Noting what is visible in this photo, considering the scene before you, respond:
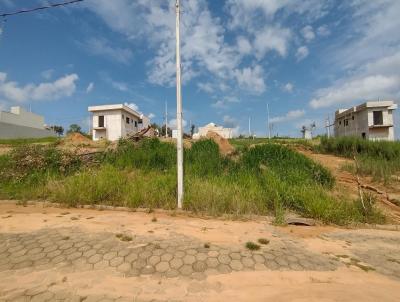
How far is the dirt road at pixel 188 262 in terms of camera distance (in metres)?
3.10

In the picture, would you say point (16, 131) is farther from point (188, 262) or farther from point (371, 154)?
point (188, 262)

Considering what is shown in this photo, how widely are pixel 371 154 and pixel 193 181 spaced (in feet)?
38.4

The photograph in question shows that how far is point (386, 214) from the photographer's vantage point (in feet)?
21.7

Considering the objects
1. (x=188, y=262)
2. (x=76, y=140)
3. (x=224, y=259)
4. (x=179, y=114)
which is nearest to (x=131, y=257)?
(x=188, y=262)

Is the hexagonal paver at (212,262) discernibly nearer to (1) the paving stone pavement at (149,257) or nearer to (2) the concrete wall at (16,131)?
(1) the paving stone pavement at (149,257)

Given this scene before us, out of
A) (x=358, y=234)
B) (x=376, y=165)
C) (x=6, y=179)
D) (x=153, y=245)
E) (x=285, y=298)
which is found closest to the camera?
(x=285, y=298)

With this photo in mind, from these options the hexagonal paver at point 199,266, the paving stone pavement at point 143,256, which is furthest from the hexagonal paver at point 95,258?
the hexagonal paver at point 199,266

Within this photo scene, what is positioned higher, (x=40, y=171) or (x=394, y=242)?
(x=40, y=171)

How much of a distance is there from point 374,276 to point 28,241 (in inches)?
210

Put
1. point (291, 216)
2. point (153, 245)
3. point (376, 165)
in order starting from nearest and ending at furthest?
point (153, 245) < point (291, 216) < point (376, 165)

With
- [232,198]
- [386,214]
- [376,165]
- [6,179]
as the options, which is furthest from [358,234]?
[6,179]

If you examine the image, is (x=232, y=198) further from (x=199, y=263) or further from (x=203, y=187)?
(x=199, y=263)

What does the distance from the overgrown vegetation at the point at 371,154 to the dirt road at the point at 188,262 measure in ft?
13.2

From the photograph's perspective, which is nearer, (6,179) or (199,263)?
(199,263)
